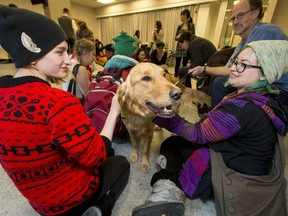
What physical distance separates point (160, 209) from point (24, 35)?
1074 mm

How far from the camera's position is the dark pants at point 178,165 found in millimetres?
1194

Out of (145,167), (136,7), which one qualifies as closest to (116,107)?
(145,167)

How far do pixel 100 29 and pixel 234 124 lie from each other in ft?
47.2

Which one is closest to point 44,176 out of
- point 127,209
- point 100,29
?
point 127,209

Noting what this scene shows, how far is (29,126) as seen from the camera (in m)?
0.58

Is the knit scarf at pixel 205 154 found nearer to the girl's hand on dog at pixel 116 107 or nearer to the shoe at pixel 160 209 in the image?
the shoe at pixel 160 209

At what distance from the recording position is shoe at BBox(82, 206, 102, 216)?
948 mm

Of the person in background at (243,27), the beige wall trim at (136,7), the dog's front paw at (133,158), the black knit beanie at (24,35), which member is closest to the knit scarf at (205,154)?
the dog's front paw at (133,158)

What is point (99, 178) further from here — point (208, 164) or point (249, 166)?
point (249, 166)

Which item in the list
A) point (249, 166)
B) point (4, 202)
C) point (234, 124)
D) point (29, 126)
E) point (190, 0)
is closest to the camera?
point (29, 126)

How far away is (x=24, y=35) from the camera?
62 cm

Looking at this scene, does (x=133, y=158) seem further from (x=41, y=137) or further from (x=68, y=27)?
(x=68, y=27)

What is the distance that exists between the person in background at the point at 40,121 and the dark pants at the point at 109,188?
0.45 feet

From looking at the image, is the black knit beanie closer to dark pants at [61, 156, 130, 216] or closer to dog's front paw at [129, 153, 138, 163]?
dark pants at [61, 156, 130, 216]
